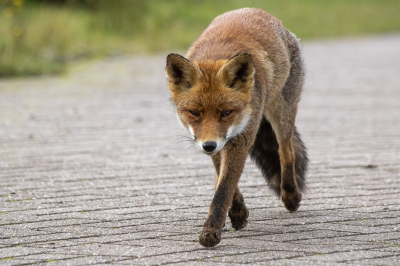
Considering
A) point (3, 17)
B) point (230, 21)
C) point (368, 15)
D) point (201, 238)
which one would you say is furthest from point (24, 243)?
point (368, 15)

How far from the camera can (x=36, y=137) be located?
7.21 meters

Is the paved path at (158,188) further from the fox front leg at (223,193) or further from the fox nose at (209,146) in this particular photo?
the fox nose at (209,146)

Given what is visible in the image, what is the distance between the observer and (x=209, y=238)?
378 cm

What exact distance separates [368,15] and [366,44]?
359 inches

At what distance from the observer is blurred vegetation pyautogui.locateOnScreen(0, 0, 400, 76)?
513 inches

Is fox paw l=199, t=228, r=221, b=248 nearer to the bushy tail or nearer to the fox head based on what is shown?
the fox head

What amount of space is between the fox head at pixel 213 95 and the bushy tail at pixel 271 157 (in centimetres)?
103

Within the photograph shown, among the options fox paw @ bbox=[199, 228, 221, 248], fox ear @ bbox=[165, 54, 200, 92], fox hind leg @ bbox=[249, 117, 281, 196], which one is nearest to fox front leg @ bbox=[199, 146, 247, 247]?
fox paw @ bbox=[199, 228, 221, 248]

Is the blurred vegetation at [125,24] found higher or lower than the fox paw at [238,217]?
lower

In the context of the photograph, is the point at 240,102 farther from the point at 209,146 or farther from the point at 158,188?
the point at 158,188

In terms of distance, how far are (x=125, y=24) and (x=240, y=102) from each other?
15389mm

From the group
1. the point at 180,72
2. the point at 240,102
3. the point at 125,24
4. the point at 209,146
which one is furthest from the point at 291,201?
the point at 125,24

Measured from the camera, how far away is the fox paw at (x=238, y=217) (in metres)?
4.28

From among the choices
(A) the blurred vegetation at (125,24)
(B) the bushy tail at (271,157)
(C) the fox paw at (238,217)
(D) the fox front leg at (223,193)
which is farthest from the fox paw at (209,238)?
(A) the blurred vegetation at (125,24)
